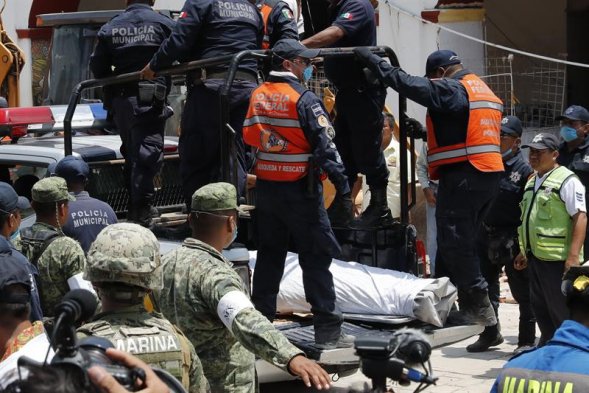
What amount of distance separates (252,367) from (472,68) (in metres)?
10.6

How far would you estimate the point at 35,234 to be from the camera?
19.0ft

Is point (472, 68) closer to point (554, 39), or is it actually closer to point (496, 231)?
point (554, 39)

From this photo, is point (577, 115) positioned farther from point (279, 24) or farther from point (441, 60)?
point (279, 24)

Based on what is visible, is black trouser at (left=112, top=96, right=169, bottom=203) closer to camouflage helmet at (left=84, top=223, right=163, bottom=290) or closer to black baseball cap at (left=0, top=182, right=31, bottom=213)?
black baseball cap at (left=0, top=182, right=31, bottom=213)

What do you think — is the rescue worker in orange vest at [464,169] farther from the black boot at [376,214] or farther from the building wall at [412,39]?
the building wall at [412,39]

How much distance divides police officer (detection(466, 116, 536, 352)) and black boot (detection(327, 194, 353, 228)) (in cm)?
174

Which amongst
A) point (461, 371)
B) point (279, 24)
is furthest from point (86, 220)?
point (461, 371)

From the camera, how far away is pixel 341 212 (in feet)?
25.2

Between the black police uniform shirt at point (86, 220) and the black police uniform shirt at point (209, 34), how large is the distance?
1233mm

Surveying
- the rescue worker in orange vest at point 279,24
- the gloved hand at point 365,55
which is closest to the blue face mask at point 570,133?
the rescue worker in orange vest at point 279,24

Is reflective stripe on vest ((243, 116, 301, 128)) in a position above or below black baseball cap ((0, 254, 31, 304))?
above

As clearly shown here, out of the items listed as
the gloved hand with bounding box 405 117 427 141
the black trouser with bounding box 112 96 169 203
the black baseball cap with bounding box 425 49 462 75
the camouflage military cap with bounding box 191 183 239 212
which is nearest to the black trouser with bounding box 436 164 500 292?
the gloved hand with bounding box 405 117 427 141

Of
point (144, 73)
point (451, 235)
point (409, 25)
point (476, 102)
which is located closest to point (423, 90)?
point (476, 102)

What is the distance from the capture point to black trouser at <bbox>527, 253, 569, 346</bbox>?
799 centimetres
